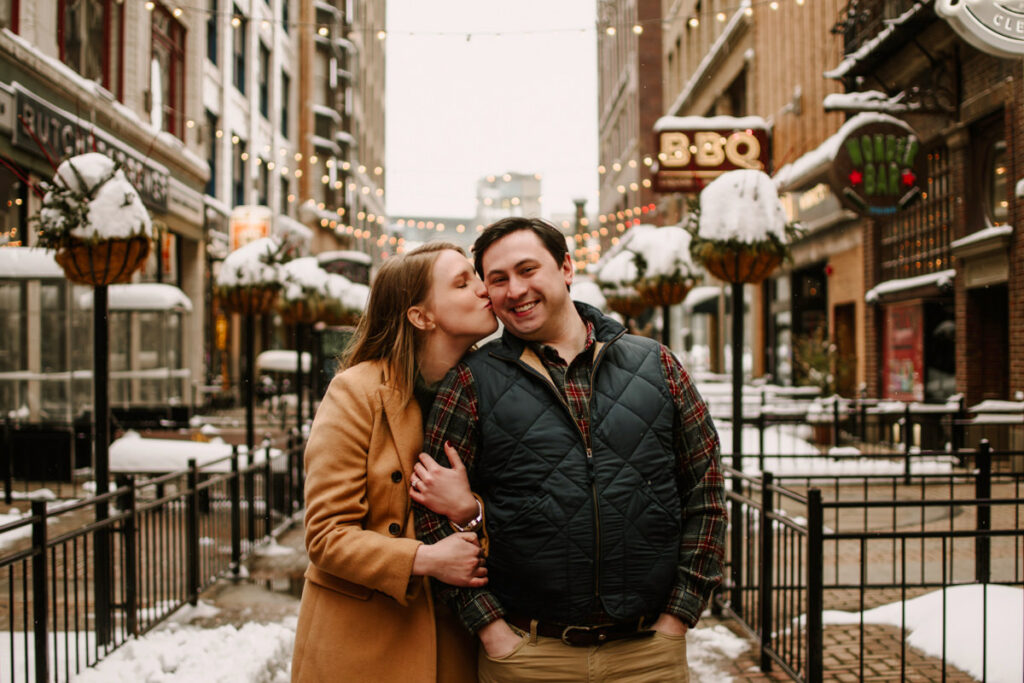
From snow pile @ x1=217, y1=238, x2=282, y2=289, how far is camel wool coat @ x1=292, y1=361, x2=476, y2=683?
948cm

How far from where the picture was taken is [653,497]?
2.94 meters

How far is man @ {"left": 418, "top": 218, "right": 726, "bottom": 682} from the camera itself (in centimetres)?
287

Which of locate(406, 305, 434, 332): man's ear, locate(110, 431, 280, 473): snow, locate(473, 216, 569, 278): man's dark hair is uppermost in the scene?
locate(473, 216, 569, 278): man's dark hair

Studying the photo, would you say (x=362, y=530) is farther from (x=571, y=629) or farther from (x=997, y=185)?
(x=997, y=185)

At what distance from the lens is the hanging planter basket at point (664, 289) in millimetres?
11906

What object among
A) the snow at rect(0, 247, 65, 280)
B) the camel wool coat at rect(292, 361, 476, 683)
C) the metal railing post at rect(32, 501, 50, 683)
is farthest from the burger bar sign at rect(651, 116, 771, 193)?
the camel wool coat at rect(292, 361, 476, 683)

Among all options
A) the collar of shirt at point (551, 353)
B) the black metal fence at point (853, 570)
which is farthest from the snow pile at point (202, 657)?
the collar of shirt at point (551, 353)

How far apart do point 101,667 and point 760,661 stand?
4087mm

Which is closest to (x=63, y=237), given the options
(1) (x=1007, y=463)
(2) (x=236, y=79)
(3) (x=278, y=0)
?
(1) (x=1007, y=463)

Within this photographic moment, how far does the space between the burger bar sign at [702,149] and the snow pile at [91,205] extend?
16.1 meters

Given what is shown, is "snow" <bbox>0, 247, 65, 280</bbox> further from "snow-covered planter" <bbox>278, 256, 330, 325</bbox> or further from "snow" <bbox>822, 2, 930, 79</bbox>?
"snow" <bbox>822, 2, 930, 79</bbox>

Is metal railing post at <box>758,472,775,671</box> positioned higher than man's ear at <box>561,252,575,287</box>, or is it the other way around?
man's ear at <box>561,252,575,287</box>

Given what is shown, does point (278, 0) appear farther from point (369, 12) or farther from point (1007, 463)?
point (1007, 463)

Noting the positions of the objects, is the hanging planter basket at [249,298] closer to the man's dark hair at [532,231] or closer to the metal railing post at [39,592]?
the metal railing post at [39,592]
